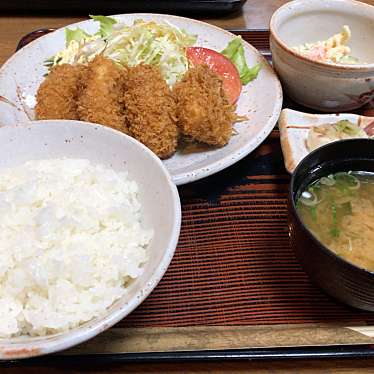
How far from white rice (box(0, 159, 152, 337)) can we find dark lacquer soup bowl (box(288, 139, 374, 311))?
19.3 inches

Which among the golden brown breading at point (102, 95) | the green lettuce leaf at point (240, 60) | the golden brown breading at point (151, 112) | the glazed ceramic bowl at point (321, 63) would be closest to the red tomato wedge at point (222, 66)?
the green lettuce leaf at point (240, 60)

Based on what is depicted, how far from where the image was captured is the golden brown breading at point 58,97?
2062 mm

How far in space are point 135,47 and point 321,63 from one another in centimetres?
95

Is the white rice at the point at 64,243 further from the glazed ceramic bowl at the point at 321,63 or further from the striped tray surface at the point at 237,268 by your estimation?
the glazed ceramic bowl at the point at 321,63

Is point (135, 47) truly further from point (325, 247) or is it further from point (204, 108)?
point (325, 247)

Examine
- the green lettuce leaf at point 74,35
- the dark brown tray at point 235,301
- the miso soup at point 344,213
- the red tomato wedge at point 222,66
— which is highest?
the green lettuce leaf at point 74,35

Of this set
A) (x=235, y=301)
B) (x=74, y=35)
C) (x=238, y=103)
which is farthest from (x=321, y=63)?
(x=74, y=35)

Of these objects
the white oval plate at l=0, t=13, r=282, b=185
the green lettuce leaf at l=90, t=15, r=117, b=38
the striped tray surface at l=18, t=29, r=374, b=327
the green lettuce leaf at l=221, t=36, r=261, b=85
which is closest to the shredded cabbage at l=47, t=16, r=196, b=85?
the green lettuce leaf at l=90, t=15, r=117, b=38

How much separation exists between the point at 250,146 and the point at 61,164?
0.79 m

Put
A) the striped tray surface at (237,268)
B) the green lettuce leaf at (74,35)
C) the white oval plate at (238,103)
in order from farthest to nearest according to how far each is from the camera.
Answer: the green lettuce leaf at (74,35), the white oval plate at (238,103), the striped tray surface at (237,268)

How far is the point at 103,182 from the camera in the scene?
1.61 metres

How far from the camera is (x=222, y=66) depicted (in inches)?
95.6

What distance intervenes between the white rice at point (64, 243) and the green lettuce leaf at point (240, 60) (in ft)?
3.48

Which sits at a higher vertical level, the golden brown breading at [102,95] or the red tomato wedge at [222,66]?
the golden brown breading at [102,95]
